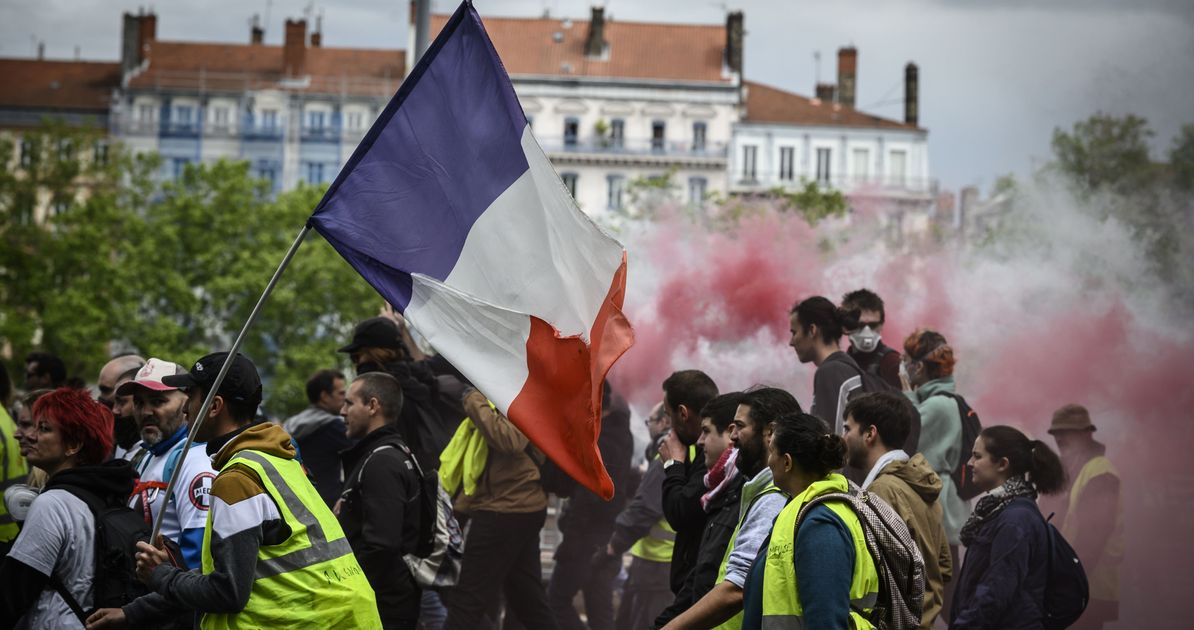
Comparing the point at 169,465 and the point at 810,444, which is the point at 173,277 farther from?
the point at 810,444

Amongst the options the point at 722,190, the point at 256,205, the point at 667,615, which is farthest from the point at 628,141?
the point at 667,615

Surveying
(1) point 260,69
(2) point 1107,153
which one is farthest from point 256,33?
(2) point 1107,153

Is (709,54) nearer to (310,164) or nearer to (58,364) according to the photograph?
(310,164)

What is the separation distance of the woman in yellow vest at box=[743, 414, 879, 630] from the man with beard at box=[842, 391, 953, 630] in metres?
1.17

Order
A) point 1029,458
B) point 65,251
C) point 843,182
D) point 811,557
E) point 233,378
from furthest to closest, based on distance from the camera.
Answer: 1. point 843,182
2. point 65,251
3. point 1029,458
4. point 233,378
5. point 811,557

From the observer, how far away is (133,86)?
218ft

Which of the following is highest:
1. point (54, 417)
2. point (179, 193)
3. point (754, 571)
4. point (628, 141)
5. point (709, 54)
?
point (709, 54)

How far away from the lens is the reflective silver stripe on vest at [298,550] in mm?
4836

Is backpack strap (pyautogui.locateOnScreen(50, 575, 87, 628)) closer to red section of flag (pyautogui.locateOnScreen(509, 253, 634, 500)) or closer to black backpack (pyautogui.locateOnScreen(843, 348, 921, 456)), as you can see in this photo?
red section of flag (pyautogui.locateOnScreen(509, 253, 634, 500))

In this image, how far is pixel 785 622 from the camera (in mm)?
4746

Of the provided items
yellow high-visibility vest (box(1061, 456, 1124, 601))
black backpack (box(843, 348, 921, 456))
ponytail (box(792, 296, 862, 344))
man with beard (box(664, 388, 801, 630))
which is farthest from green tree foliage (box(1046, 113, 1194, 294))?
man with beard (box(664, 388, 801, 630))

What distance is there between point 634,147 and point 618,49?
5.16m

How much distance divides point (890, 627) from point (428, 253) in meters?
2.17

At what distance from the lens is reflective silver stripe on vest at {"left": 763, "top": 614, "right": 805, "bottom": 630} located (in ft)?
15.5
